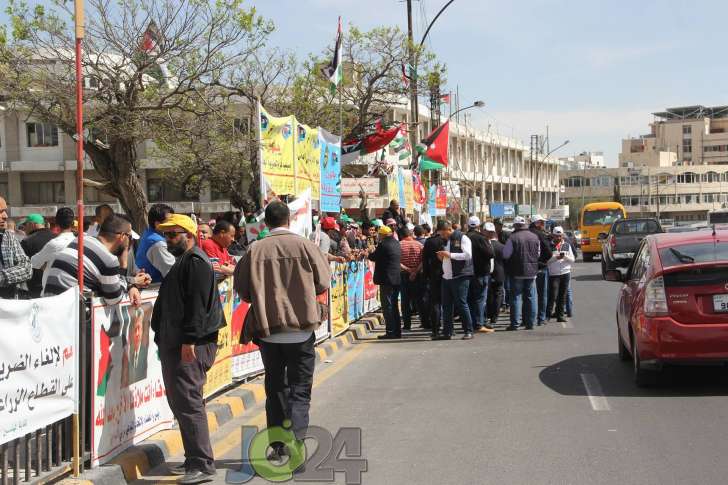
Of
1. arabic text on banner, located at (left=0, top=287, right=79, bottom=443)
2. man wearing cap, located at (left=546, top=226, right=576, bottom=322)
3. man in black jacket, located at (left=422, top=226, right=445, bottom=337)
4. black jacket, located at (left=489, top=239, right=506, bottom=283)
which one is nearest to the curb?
arabic text on banner, located at (left=0, top=287, right=79, bottom=443)

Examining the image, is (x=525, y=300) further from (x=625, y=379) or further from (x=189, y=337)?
(x=189, y=337)

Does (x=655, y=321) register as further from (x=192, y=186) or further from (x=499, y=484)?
(x=192, y=186)

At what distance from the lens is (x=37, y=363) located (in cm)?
539

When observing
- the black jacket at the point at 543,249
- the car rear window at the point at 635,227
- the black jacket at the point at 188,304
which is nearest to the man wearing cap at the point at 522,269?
the black jacket at the point at 543,249

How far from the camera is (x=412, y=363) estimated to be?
1184cm

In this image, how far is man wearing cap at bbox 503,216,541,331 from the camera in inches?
595

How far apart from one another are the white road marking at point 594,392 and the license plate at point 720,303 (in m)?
Result: 1.34

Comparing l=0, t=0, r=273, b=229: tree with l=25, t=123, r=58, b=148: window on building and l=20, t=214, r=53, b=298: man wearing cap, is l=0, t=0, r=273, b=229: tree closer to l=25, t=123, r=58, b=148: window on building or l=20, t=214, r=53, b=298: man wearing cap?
l=20, t=214, r=53, b=298: man wearing cap

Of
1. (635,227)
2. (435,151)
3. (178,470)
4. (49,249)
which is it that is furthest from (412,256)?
(635,227)

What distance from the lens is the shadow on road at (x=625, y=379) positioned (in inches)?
356

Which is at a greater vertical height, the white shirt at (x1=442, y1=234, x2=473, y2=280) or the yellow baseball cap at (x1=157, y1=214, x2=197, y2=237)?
the yellow baseball cap at (x1=157, y1=214, x2=197, y2=237)

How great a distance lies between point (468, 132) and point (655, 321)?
71.9 metres

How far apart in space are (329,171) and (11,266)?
367 inches

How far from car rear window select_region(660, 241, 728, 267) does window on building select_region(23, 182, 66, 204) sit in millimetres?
50673
